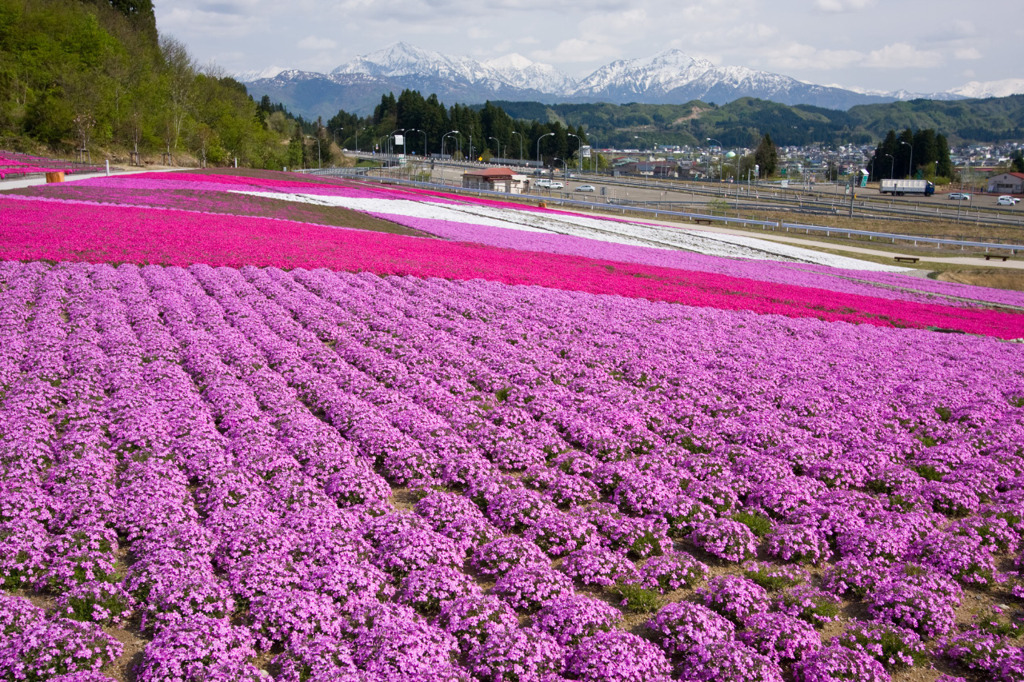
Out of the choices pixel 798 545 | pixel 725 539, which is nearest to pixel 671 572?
pixel 725 539

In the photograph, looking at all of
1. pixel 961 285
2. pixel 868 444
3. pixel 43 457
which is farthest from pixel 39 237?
pixel 961 285

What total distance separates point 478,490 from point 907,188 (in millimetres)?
167313

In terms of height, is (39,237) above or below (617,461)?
above

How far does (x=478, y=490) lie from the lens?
38.8 feet

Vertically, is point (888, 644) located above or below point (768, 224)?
below

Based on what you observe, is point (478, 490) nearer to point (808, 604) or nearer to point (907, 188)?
point (808, 604)

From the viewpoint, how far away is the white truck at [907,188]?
15400 centimetres

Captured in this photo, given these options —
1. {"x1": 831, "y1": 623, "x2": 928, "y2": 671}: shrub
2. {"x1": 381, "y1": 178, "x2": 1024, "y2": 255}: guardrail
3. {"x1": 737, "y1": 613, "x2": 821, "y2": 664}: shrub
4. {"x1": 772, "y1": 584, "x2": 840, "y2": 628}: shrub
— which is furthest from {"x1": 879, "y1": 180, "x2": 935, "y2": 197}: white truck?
{"x1": 737, "y1": 613, "x2": 821, "y2": 664}: shrub

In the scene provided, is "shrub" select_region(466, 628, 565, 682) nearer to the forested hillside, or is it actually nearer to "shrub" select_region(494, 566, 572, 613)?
"shrub" select_region(494, 566, 572, 613)

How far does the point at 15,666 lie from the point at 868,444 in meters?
13.7

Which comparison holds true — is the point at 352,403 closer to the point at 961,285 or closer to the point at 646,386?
the point at 646,386

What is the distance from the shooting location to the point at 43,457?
11438mm

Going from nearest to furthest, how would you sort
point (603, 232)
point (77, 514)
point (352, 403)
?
point (77, 514)
point (352, 403)
point (603, 232)

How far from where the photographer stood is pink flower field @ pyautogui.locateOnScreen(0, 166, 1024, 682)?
27.3 feet
